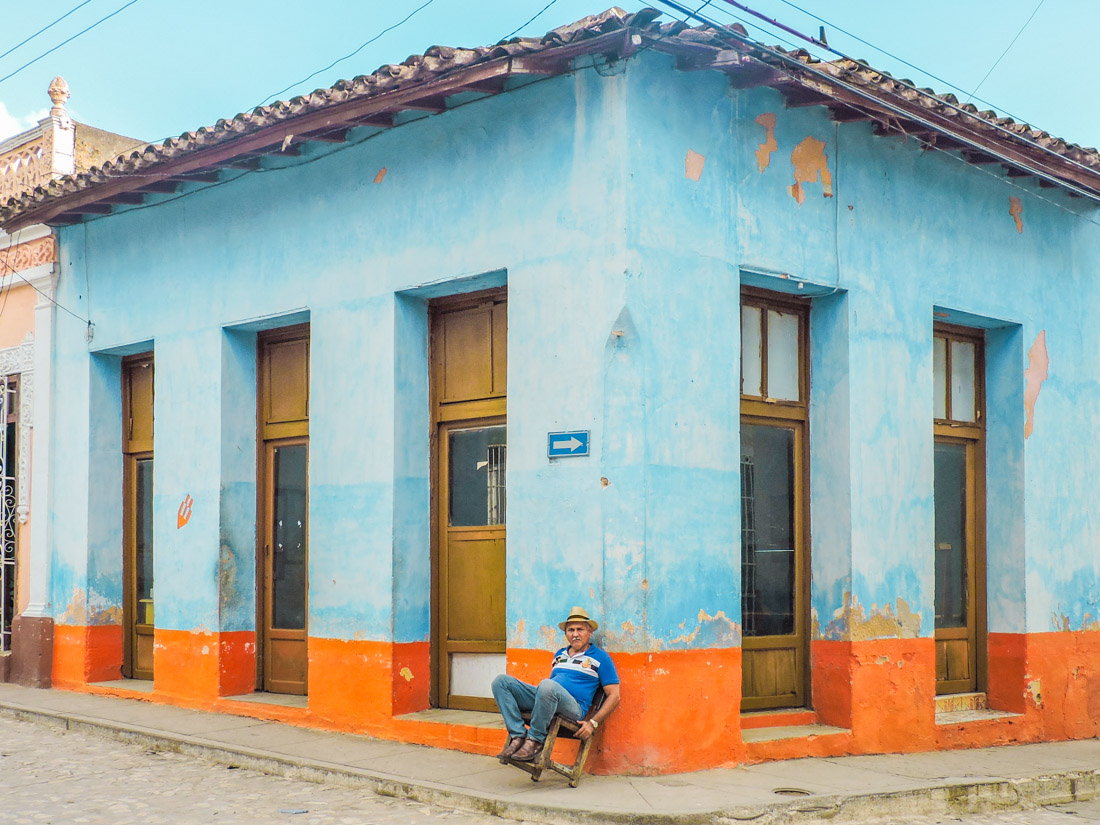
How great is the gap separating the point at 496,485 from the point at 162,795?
2906 mm

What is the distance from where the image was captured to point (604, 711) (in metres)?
A: 6.97

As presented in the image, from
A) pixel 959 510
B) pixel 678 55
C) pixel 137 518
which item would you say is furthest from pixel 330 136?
pixel 959 510

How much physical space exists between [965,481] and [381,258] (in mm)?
4991

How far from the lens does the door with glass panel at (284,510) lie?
993cm

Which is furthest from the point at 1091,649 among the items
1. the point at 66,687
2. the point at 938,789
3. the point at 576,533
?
the point at 66,687

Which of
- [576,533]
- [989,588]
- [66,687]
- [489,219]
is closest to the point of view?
[576,533]

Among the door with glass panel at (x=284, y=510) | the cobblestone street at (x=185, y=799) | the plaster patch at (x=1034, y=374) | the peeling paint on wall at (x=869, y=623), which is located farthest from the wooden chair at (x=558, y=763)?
the plaster patch at (x=1034, y=374)

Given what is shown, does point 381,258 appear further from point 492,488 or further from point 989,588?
point 989,588

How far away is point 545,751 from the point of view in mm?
6812

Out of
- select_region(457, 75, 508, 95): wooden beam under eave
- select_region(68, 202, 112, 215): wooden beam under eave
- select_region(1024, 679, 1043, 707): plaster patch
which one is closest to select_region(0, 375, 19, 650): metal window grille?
select_region(68, 202, 112, 215): wooden beam under eave

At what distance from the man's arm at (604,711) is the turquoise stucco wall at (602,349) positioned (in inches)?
13.2

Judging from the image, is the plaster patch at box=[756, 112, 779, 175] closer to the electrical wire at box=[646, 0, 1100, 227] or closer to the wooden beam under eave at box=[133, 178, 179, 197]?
the electrical wire at box=[646, 0, 1100, 227]

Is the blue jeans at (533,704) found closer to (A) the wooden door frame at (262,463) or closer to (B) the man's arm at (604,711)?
(B) the man's arm at (604,711)

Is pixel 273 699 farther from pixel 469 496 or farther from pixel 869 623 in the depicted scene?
pixel 869 623
